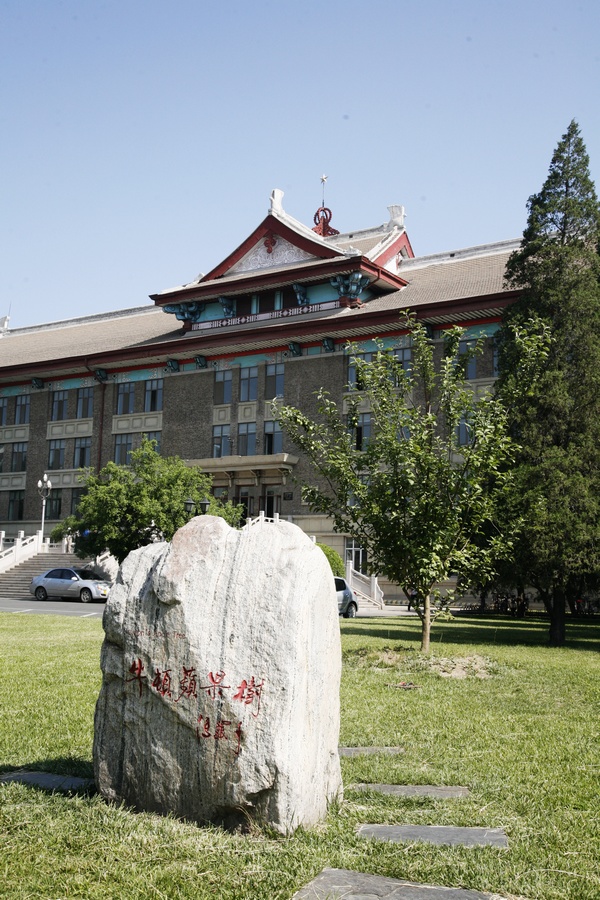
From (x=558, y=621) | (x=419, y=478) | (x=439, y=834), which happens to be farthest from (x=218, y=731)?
(x=558, y=621)

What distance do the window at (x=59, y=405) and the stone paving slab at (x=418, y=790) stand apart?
46.5 m

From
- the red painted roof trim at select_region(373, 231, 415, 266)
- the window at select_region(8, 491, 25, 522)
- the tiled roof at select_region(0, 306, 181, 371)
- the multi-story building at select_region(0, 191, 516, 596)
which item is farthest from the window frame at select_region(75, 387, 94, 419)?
the red painted roof trim at select_region(373, 231, 415, 266)

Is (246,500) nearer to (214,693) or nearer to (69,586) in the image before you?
(69,586)

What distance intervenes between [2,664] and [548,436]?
1444 centimetres

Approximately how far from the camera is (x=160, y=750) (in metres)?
4.72

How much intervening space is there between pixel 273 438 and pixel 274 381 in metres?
2.71

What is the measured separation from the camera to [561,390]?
71.7 feet

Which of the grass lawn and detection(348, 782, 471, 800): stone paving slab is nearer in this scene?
the grass lawn

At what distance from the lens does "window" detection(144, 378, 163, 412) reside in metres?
47.1

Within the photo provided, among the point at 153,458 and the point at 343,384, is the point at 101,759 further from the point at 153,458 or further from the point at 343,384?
the point at 343,384

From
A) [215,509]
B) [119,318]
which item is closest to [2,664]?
[215,509]

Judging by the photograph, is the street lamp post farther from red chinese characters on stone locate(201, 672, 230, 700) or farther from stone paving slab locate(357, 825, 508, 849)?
stone paving slab locate(357, 825, 508, 849)

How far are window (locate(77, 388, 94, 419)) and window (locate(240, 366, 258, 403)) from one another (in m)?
9.49

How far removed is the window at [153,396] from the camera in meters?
47.1
